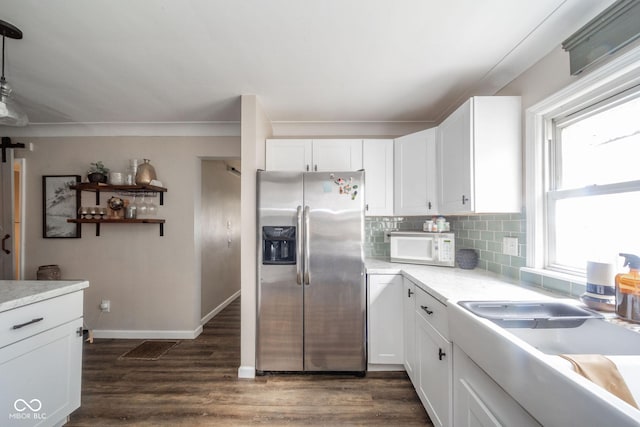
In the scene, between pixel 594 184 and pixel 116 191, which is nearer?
pixel 594 184

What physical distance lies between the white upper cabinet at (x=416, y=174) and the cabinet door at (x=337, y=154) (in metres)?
0.40

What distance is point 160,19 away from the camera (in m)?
1.42

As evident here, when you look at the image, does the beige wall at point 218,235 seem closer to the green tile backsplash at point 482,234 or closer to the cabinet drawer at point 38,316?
the cabinet drawer at point 38,316

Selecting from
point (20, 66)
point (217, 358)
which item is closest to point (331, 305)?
point (217, 358)

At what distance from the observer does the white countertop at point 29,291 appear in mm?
1331

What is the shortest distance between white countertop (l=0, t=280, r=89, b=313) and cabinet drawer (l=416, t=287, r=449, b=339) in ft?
7.27

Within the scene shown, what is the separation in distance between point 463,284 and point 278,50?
76.0 inches

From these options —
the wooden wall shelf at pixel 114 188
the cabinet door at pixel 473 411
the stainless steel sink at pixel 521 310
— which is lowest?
the cabinet door at pixel 473 411

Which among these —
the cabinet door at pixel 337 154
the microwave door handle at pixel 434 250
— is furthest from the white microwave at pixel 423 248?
the cabinet door at pixel 337 154

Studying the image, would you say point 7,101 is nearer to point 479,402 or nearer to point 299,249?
point 299,249

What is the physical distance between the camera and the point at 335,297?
222 cm

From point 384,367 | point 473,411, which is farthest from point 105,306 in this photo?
point 473,411

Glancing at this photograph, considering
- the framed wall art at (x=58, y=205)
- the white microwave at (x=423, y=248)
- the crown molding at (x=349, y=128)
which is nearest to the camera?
the white microwave at (x=423, y=248)

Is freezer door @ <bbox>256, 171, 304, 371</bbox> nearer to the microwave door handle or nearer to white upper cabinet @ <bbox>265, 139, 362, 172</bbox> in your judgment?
white upper cabinet @ <bbox>265, 139, 362, 172</bbox>
